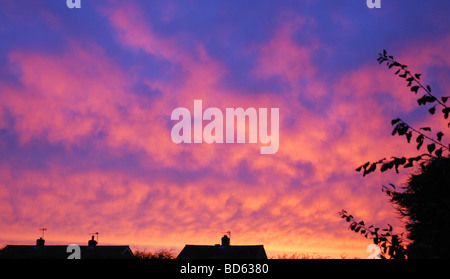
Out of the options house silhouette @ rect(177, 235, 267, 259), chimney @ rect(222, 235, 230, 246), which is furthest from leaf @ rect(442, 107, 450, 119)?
chimney @ rect(222, 235, 230, 246)

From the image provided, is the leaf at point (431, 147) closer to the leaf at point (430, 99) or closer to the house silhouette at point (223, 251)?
the leaf at point (430, 99)

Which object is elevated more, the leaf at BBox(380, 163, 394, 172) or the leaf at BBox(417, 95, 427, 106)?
the leaf at BBox(417, 95, 427, 106)

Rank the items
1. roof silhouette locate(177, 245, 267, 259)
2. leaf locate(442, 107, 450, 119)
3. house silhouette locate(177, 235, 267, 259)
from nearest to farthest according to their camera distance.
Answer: leaf locate(442, 107, 450, 119) → roof silhouette locate(177, 245, 267, 259) → house silhouette locate(177, 235, 267, 259)

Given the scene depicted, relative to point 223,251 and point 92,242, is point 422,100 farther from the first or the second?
point 92,242

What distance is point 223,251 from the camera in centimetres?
6088

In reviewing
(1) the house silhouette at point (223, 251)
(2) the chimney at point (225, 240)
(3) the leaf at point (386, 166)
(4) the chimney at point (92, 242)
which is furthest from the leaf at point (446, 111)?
(4) the chimney at point (92, 242)

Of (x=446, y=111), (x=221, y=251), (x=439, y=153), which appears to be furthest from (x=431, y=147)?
(x=221, y=251)

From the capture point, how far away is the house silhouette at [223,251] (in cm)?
6000

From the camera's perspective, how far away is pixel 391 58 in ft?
17.2

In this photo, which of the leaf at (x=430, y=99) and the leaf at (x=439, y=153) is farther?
the leaf at (x=430, y=99)

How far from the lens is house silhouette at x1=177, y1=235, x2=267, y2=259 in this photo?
60000 mm

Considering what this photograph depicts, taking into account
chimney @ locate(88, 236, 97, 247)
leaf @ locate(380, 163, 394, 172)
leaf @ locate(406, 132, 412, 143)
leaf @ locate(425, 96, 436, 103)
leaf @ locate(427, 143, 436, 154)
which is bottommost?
leaf @ locate(380, 163, 394, 172)

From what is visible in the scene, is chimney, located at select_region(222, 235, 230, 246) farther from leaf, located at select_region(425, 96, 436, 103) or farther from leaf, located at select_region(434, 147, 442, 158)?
leaf, located at select_region(434, 147, 442, 158)
